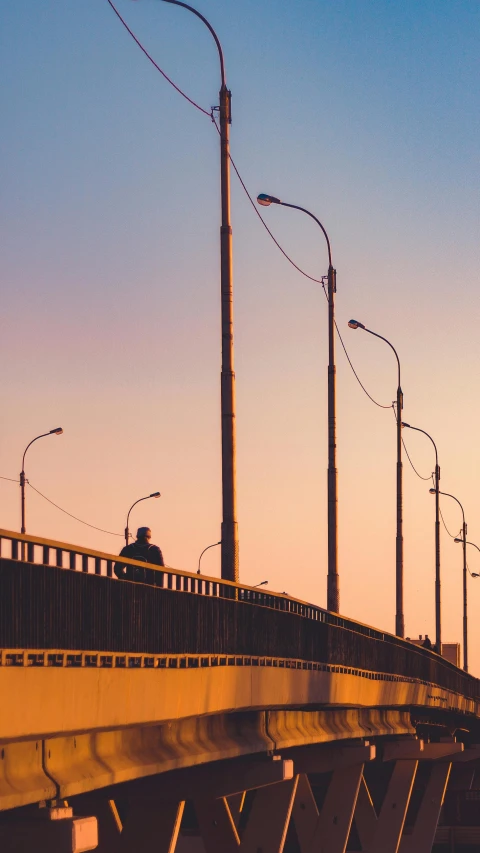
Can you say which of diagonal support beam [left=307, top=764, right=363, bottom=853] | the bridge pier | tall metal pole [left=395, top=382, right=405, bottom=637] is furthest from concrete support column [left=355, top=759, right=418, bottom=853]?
the bridge pier

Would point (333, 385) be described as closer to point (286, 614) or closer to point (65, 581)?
point (286, 614)

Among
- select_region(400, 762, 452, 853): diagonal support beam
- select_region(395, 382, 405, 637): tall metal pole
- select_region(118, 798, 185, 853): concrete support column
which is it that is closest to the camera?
select_region(118, 798, 185, 853): concrete support column

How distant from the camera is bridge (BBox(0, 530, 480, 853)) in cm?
1338

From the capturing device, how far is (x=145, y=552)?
19125 mm

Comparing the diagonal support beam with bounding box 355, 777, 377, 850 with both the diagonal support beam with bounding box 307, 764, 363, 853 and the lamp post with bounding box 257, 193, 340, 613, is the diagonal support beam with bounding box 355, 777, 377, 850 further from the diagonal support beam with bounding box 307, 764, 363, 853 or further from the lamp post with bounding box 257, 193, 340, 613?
the lamp post with bounding box 257, 193, 340, 613

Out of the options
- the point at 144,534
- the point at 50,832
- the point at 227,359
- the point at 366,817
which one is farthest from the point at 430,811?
the point at 50,832

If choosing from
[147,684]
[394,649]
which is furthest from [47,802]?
[394,649]

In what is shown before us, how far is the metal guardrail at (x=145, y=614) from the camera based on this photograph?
13406 millimetres

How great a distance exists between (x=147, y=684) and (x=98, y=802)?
24.7 ft

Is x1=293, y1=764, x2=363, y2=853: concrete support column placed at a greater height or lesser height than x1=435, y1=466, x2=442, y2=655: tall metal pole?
lesser

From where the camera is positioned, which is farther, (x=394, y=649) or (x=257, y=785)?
(x=394, y=649)

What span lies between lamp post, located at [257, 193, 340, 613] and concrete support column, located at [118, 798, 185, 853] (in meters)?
12.6

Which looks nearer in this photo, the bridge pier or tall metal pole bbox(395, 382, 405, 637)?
the bridge pier

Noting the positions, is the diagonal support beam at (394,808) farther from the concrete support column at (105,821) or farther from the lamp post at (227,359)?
the lamp post at (227,359)
